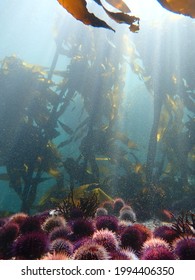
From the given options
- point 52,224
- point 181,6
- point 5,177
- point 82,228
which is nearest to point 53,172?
point 5,177

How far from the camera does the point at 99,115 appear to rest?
8.61 metres

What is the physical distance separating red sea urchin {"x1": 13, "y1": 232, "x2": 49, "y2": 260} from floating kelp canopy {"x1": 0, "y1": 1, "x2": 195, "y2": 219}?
438cm

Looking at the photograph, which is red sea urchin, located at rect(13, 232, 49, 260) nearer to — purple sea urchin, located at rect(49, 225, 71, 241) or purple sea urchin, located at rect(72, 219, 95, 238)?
purple sea urchin, located at rect(49, 225, 71, 241)

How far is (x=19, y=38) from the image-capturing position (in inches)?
1428

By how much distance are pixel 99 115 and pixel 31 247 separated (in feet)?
22.2

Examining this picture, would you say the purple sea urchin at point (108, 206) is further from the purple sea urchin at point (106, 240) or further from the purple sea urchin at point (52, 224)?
the purple sea urchin at point (106, 240)

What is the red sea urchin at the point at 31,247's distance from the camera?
2.01 metres

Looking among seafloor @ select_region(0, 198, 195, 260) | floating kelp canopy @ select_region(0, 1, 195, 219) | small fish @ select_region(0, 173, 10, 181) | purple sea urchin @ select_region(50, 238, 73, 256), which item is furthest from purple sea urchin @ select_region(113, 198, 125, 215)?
small fish @ select_region(0, 173, 10, 181)

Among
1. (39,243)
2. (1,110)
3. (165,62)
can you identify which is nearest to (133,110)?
(165,62)

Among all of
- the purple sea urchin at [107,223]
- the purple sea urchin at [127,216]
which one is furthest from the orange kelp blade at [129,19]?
the purple sea urchin at [127,216]

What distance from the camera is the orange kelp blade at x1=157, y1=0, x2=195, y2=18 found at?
1.28 metres

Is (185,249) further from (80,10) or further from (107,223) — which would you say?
(80,10)
